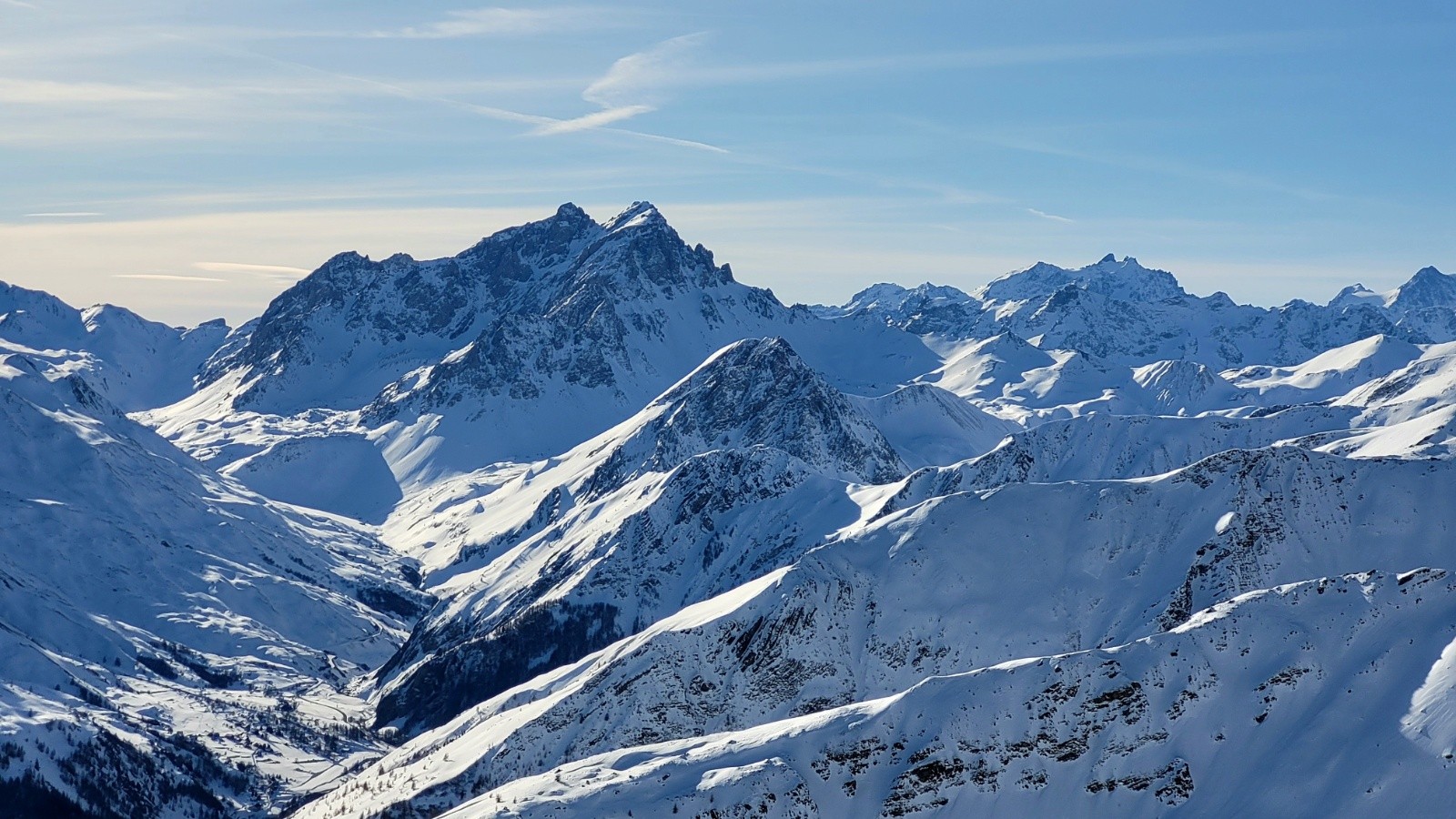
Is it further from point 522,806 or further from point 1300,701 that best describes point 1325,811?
point 522,806

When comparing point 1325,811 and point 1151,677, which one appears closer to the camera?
point 1325,811

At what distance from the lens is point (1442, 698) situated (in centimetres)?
14788

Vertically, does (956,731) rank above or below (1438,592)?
below

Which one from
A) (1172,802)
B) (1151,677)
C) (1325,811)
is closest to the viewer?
(1325,811)

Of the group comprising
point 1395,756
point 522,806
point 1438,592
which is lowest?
point 522,806

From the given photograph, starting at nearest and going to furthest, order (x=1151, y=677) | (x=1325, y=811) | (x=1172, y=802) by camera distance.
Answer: (x=1325, y=811)
(x=1172, y=802)
(x=1151, y=677)

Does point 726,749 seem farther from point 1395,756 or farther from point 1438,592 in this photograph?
point 1438,592

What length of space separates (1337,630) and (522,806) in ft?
313

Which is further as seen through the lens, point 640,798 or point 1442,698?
point 640,798

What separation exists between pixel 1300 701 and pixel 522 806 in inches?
3461

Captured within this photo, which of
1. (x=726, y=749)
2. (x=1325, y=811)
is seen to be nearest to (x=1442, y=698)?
(x=1325, y=811)

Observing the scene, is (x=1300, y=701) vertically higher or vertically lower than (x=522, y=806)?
higher

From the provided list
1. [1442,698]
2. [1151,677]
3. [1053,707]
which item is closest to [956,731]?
[1053,707]

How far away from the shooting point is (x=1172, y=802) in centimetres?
15250
